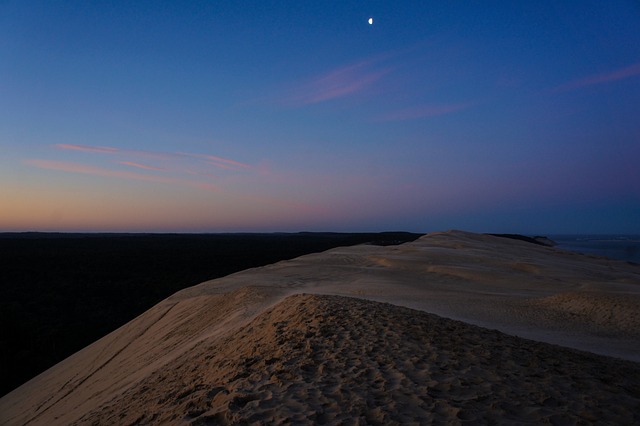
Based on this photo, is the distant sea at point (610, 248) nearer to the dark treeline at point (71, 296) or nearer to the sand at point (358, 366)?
the dark treeline at point (71, 296)

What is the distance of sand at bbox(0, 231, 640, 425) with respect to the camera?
3.72 m

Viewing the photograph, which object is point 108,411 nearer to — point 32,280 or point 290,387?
point 290,387

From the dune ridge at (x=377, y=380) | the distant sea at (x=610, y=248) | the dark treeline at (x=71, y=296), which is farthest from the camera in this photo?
the distant sea at (x=610, y=248)

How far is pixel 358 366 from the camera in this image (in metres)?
4.54

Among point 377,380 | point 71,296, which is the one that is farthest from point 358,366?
point 71,296

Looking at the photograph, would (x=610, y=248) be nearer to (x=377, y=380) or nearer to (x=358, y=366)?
(x=358, y=366)

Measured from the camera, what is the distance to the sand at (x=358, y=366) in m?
3.72

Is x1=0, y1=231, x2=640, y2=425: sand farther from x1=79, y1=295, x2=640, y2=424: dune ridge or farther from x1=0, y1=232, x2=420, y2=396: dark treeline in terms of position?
x1=0, y1=232, x2=420, y2=396: dark treeline

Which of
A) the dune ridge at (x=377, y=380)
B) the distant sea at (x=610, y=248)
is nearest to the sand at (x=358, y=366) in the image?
the dune ridge at (x=377, y=380)

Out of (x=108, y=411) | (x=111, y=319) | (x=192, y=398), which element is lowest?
(x=111, y=319)

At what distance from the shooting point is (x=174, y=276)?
90.0ft

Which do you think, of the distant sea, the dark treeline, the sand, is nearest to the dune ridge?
the sand

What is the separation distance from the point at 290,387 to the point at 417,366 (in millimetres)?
1345

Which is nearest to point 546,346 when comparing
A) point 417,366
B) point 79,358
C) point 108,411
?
point 417,366
